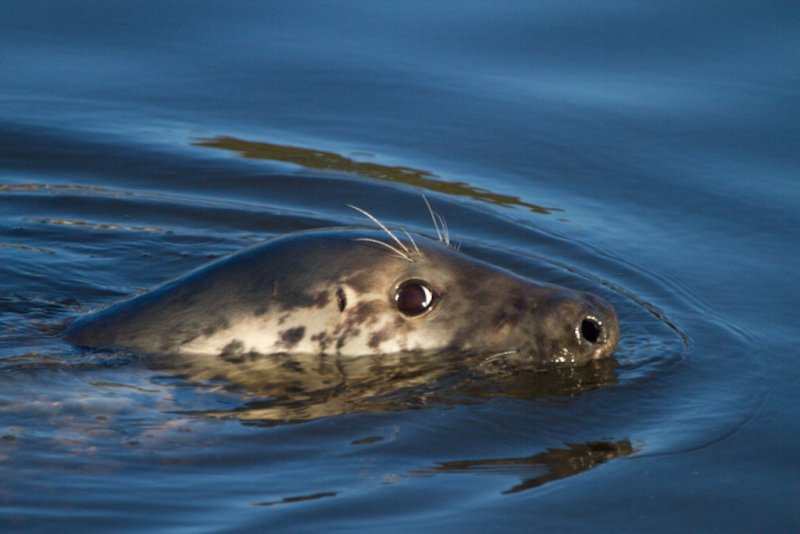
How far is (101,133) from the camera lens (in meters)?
8.98

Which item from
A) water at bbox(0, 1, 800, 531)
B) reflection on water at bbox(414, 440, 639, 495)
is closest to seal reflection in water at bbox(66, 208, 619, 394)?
water at bbox(0, 1, 800, 531)

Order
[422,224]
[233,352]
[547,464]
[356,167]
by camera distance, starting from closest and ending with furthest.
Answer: [547,464] → [233,352] → [422,224] → [356,167]

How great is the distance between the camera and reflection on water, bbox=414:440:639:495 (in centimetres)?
512

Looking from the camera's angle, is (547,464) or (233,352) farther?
(233,352)

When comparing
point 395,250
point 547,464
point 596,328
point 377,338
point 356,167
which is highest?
point 356,167

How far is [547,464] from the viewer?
5.23m

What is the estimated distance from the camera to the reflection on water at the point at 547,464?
A: 5.12 metres

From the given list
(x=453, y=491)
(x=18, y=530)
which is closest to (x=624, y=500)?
(x=453, y=491)

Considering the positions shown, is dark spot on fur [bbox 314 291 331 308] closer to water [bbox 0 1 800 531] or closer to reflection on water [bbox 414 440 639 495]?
water [bbox 0 1 800 531]

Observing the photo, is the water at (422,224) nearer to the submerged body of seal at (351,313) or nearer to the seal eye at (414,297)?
the submerged body of seal at (351,313)

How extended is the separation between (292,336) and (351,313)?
0.81 feet

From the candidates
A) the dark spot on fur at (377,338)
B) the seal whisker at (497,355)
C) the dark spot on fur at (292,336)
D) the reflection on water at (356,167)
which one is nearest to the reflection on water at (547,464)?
the seal whisker at (497,355)

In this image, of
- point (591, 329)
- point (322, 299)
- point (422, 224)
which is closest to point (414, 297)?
point (322, 299)

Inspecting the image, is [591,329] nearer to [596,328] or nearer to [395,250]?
[596,328]
